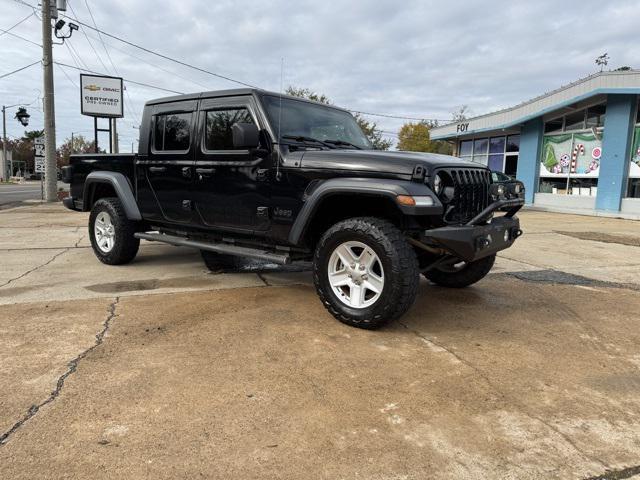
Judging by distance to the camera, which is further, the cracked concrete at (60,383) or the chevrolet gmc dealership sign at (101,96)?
the chevrolet gmc dealership sign at (101,96)

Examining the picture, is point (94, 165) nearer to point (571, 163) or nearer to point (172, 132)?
point (172, 132)

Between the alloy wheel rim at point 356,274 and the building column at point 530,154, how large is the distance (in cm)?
1915

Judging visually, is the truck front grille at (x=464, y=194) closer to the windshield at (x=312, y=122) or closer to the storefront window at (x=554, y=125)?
the windshield at (x=312, y=122)

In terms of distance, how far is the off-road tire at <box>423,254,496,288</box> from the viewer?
16.6 feet

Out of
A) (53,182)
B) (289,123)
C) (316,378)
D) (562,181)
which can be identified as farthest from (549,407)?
(53,182)

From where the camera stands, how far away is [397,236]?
370cm

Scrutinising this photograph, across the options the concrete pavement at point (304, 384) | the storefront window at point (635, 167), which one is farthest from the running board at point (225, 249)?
the storefront window at point (635, 167)

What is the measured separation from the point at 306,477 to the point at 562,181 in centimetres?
2046

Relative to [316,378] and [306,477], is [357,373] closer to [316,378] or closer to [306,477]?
[316,378]

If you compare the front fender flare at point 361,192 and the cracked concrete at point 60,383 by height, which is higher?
the front fender flare at point 361,192

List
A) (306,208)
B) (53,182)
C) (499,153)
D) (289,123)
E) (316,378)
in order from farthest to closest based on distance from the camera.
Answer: (499,153) → (53,182) → (289,123) → (306,208) → (316,378)

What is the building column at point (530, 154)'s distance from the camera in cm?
2056

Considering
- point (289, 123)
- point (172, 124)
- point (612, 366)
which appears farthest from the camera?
point (172, 124)

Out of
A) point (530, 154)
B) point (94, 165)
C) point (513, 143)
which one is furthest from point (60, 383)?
point (513, 143)
